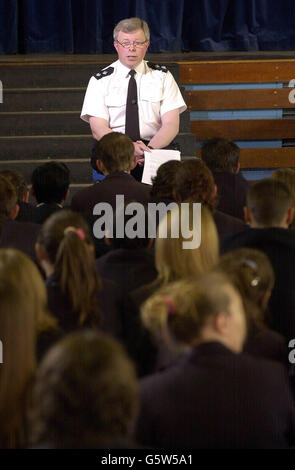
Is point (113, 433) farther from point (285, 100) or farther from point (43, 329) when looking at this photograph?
point (285, 100)

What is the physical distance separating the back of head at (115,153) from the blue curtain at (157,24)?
136 inches

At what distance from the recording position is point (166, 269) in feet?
8.76

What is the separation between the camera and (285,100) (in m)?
7.02

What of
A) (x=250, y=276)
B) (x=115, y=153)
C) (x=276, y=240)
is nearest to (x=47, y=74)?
(x=115, y=153)

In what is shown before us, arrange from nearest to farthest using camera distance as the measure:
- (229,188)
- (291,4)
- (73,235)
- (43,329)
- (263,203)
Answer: (43,329), (73,235), (263,203), (229,188), (291,4)

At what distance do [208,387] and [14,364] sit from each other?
1.46 feet

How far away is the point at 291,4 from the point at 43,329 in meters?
6.25

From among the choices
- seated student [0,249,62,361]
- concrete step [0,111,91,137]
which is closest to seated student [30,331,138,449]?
seated student [0,249,62,361]

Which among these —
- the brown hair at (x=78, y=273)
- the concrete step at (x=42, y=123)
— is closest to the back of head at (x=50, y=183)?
the brown hair at (x=78, y=273)

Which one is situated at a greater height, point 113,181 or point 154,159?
point 154,159

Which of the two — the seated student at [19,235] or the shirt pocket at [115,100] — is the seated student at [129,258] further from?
the shirt pocket at [115,100]

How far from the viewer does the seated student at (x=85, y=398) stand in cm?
134

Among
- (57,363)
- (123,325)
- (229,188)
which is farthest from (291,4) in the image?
(57,363)

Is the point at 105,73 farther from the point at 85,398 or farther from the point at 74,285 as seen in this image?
the point at 85,398
